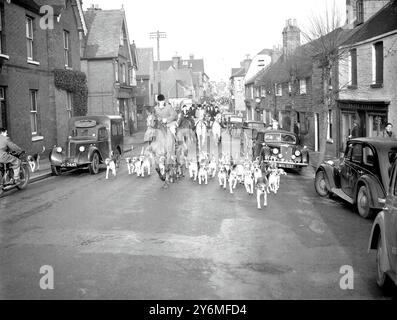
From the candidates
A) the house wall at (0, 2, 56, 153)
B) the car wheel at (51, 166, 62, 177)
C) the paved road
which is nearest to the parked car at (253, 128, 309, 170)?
the paved road

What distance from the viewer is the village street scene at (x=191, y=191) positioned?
20.9 feet

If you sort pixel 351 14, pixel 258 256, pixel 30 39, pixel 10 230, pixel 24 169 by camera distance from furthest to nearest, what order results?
pixel 351 14 < pixel 30 39 < pixel 24 169 < pixel 10 230 < pixel 258 256

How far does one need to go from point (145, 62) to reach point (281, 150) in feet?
162

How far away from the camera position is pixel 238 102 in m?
74.6

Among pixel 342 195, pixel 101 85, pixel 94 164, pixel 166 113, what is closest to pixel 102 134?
pixel 94 164

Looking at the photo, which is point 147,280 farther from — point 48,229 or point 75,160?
point 75,160

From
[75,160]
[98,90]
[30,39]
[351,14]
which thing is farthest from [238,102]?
[75,160]

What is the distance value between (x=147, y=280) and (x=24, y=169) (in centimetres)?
986

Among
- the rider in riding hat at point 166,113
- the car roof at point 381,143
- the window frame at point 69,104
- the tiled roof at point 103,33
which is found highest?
the tiled roof at point 103,33

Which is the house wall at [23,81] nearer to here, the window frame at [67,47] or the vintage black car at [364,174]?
the window frame at [67,47]

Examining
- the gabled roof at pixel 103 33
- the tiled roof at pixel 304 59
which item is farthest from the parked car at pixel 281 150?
the gabled roof at pixel 103 33

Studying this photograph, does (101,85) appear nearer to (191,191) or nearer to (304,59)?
(304,59)

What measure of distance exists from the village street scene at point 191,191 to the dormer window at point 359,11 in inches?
7.9
